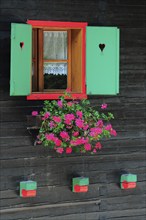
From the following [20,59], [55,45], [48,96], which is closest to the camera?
[20,59]

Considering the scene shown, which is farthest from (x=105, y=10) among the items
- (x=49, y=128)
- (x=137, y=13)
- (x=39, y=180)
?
(x=39, y=180)

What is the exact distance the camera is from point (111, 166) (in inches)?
219

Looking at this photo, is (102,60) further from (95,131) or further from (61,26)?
(95,131)

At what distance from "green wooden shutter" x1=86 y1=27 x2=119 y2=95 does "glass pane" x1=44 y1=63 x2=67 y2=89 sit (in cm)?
38

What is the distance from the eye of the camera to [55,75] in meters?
5.45

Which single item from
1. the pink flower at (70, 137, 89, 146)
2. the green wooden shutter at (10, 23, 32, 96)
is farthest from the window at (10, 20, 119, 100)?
the pink flower at (70, 137, 89, 146)

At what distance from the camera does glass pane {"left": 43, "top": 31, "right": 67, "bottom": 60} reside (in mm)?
5426

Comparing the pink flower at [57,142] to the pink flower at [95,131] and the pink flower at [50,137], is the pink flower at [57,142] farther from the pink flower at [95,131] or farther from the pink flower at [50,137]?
the pink flower at [95,131]

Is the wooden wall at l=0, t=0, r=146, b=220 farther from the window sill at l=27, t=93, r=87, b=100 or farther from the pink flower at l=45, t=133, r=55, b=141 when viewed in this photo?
the pink flower at l=45, t=133, r=55, b=141

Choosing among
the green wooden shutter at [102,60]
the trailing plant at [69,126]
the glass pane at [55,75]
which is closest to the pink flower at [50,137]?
the trailing plant at [69,126]

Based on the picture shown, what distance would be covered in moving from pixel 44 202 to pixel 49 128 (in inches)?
36.8

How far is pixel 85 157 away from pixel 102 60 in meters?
1.08

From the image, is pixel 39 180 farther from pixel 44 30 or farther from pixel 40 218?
pixel 44 30

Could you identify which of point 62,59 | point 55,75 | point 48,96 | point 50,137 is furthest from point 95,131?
point 62,59
